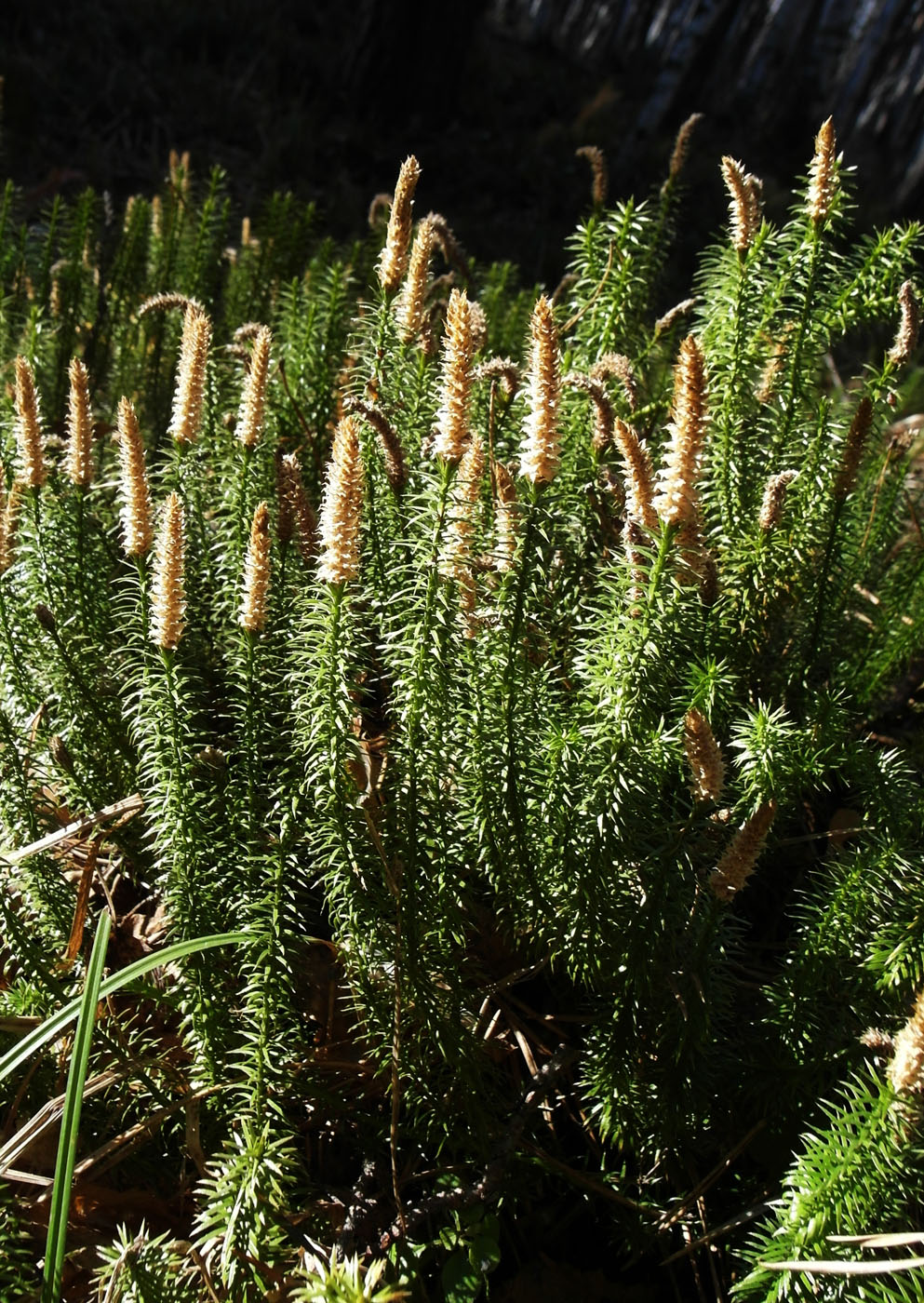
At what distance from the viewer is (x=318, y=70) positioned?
8.91 m

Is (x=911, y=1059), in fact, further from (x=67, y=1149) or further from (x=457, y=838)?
(x=67, y=1149)

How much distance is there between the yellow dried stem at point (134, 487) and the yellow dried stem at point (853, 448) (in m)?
1.08

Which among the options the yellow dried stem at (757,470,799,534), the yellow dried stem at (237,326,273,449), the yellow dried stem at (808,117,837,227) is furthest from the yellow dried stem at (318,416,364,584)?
the yellow dried stem at (808,117,837,227)

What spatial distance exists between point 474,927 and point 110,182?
20.9ft

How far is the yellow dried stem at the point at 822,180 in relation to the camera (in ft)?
5.63

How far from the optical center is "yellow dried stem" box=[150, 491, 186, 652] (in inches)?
50.4

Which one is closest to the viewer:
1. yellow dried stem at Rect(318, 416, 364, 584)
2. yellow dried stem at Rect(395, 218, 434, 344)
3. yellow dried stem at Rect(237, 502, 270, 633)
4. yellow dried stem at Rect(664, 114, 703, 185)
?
yellow dried stem at Rect(318, 416, 364, 584)

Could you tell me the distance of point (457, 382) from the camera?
4.10 ft

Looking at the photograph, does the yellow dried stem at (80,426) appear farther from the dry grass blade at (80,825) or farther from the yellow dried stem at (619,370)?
the yellow dried stem at (619,370)

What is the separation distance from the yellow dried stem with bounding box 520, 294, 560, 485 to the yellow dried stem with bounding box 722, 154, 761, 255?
777 mm

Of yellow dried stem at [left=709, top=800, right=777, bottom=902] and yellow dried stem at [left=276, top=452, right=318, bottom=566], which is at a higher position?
yellow dried stem at [left=276, top=452, right=318, bottom=566]

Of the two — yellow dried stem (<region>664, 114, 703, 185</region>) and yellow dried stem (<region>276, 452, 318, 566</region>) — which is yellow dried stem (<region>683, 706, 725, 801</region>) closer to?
yellow dried stem (<region>276, 452, 318, 566</region>)

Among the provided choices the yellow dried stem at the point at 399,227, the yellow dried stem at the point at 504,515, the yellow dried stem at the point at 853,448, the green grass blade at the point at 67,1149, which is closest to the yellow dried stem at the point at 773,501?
the yellow dried stem at the point at 853,448

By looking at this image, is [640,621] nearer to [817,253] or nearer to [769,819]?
[769,819]
